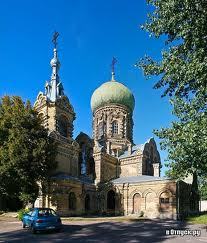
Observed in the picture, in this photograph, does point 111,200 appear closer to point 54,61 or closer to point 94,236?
point 54,61

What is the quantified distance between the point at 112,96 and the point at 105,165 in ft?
42.7

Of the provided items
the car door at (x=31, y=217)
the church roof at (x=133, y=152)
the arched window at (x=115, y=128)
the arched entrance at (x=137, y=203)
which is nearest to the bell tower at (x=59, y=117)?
the arched entrance at (x=137, y=203)

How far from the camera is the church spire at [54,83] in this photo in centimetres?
4491

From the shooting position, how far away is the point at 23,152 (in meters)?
31.4

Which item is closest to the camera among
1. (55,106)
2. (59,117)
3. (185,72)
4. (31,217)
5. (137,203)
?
(185,72)

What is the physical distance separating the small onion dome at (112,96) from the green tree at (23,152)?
2245cm

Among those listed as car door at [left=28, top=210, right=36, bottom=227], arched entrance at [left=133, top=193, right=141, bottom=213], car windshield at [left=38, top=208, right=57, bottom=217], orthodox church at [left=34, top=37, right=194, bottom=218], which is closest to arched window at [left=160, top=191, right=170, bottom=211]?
orthodox church at [left=34, top=37, right=194, bottom=218]

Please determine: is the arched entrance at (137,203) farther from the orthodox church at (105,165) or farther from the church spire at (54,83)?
the church spire at (54,83)

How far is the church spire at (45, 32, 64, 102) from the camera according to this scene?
44.9 meters

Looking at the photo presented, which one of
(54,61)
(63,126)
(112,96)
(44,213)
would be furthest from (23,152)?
(112,96)

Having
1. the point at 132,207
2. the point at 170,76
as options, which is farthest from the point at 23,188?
the point at 170,76

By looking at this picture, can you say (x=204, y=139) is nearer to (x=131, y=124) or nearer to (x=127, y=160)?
(x=127, y=160)

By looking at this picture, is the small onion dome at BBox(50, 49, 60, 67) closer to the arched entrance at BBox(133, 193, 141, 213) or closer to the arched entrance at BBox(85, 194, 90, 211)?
the arched entrance at BBox(85, 194, 90, 211)

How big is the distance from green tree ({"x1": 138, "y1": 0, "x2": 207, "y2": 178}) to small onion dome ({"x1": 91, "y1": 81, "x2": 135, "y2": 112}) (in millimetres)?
35676
